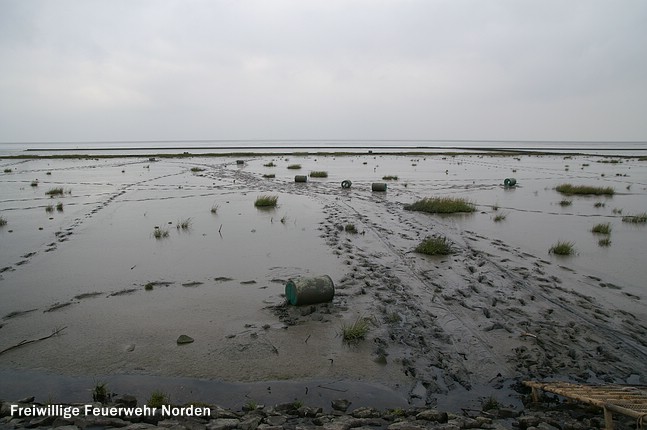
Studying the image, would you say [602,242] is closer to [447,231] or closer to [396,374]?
[447,231]

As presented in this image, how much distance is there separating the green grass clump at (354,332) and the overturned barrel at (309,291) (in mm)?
1007

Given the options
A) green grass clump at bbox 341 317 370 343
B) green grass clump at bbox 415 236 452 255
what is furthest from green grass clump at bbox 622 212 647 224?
green grass clump at bbox 341 317 370 343

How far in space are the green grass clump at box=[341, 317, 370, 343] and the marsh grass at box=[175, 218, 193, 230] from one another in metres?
9.34

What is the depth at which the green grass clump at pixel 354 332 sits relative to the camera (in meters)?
6.22

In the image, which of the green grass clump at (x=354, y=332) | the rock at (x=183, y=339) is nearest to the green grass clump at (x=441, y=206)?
the green grass clump at (x=354, y=332)

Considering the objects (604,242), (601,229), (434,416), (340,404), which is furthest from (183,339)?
(601,229)

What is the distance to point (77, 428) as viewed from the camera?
3848 millimetres

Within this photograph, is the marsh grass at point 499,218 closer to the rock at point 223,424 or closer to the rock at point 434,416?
the rock at point 434,416

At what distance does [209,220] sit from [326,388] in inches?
456

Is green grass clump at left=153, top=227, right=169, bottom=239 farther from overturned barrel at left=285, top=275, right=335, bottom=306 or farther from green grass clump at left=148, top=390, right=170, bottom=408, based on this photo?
green grass clump at left=148, top=390, right=170, bottom=408

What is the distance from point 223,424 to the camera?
13.2 ft

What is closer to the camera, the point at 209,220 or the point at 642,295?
the point at 642,295

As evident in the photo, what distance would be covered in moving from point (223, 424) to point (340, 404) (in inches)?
56.0

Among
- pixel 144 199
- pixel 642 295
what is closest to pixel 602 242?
pixel 642 295
